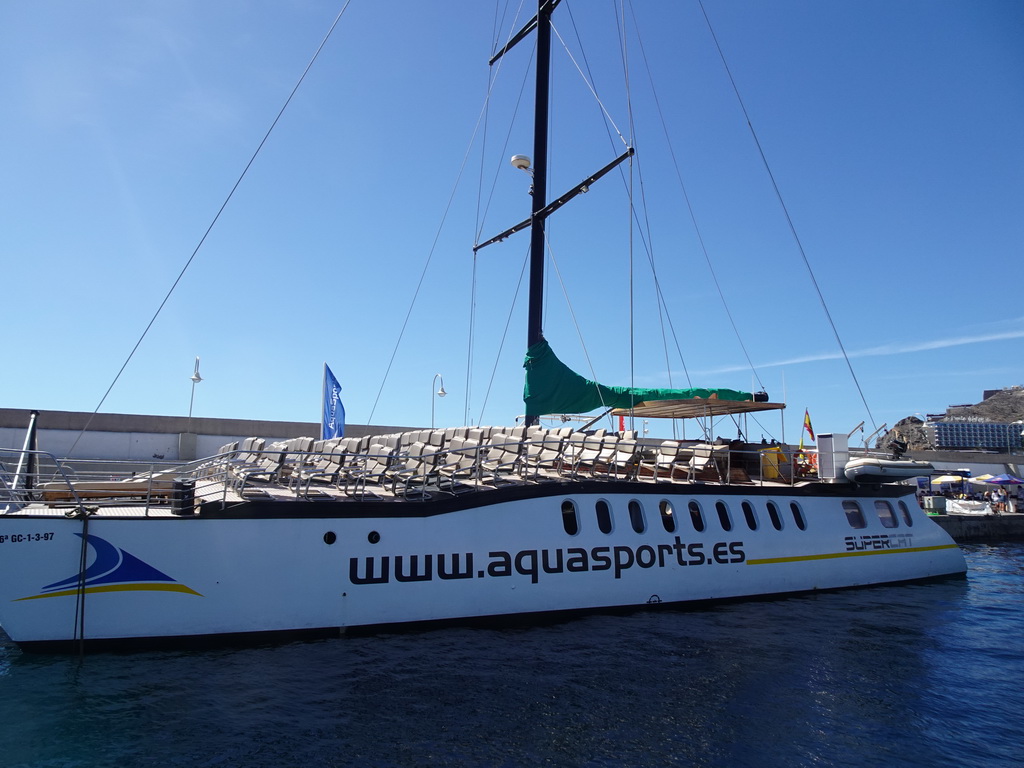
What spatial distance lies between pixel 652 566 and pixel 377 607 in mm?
5235

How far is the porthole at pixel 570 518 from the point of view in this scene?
12.4 meters

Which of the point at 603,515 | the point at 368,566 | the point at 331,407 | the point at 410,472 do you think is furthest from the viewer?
the point at 331,407

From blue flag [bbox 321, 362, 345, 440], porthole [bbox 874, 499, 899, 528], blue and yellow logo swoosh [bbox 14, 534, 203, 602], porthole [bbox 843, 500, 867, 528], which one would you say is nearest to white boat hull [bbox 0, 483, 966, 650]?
blue and yellow logo swoosh [bbox 14, 534, 203, 602]

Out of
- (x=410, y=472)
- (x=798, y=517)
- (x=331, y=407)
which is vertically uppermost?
(x=331, y=407)

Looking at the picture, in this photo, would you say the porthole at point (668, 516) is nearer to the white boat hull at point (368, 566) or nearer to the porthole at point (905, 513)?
the white boat hull at point (368, 566)

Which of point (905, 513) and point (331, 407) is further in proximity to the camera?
point (331, 407)

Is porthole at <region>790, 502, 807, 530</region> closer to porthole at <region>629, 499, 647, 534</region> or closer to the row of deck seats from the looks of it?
the row of deck seats

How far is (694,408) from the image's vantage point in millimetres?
18312

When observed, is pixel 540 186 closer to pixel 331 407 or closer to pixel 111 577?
pixel 331 407

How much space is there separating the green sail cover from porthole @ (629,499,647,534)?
3.68m

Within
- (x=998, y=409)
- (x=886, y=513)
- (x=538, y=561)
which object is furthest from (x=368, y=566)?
(x=998, y=409)

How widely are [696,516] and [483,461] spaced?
177 inches

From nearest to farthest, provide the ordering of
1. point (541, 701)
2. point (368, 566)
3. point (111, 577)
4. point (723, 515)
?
point (541, 701) < point (111, 577) < point (368, 566) < point (723, 515)

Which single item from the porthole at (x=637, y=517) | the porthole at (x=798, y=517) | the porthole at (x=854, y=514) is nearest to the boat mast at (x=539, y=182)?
the porthole at (x=637, y=517)
